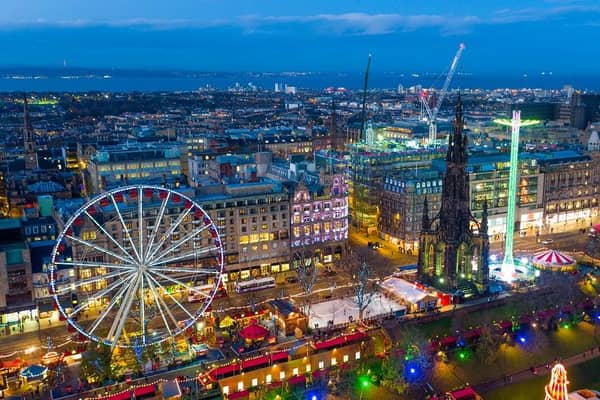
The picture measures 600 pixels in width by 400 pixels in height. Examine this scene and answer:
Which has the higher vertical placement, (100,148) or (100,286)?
(100,148)

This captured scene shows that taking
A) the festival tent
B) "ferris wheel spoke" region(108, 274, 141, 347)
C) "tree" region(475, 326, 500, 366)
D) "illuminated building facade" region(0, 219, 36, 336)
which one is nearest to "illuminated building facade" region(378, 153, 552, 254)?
the festival tent

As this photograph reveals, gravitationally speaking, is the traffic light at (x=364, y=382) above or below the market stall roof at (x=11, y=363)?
below

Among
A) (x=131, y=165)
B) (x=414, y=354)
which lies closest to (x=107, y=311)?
(x=414, y=354)

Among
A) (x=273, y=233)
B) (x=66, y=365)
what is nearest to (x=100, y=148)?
(x=273, y=233)

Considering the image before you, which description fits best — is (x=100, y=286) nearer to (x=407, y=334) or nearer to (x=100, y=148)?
(x=407, y=334)

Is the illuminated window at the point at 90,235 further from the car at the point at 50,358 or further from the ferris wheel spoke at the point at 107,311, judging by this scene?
the car at the point at 50,358

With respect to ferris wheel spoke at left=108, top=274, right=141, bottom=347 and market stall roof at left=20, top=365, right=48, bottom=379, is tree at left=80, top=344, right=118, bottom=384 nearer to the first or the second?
ferris wheel spoke at left=108, top=274, right=141, bottom=347

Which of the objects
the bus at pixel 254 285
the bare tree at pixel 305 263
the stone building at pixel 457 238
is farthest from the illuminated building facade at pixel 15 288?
the stone building at pixel 457 238
